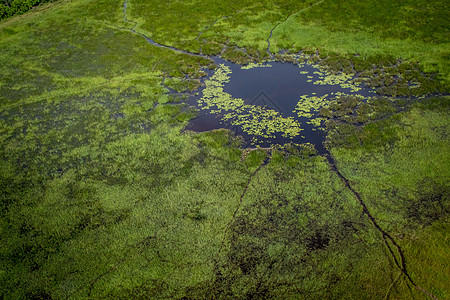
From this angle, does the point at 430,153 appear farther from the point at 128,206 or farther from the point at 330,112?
the point at 128,206

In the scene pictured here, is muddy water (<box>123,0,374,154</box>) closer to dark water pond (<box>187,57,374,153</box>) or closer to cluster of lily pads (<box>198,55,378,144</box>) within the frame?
dark water pond (<box>187,57,374,153</box>)

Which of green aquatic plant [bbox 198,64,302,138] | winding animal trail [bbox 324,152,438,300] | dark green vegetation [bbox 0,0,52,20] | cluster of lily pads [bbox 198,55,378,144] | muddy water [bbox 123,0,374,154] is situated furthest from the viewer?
dark green vegetation [bbox 0,0,52,20]

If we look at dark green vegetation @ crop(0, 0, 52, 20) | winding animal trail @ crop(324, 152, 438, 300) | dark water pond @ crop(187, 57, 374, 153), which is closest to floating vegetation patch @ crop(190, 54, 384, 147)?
dark water pond @ crop(187, 57, 374, 153)

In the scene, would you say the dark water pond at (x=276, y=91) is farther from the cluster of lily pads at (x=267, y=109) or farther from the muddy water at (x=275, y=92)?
the cluster of lily pads at (x=267, y=109)

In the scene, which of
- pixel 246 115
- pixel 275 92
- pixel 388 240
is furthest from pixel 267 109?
pixel 388 240

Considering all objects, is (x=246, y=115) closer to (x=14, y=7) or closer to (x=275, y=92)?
(x=275, y=92)

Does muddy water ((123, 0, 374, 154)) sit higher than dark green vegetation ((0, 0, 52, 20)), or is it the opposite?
dark green vegetation ((0, 0, 52, 20))

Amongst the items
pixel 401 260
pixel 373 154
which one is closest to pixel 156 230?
pixel 401 260
